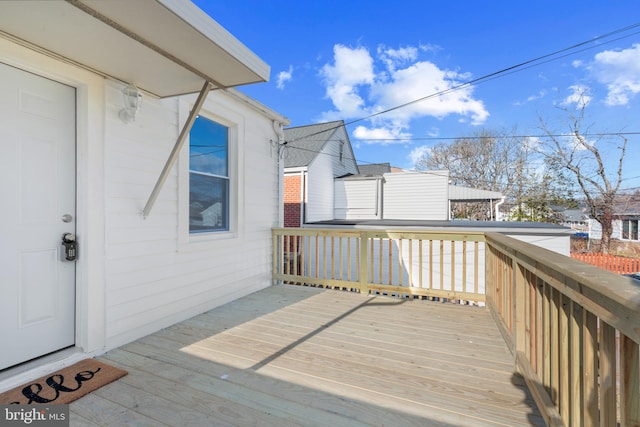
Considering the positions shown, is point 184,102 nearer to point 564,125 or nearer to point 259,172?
point 259,172

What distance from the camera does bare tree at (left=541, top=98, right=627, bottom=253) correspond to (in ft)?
47.1

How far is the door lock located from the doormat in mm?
788

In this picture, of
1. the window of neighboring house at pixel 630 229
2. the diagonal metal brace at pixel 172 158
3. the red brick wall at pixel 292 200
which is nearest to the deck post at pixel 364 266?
the diagonal metal brace at pixel 172 158

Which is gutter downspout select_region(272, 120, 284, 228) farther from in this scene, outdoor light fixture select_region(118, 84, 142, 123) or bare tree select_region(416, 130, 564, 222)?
bare tree select_region(416, 130, 564, 222)

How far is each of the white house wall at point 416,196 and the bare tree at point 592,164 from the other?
27.7 ft

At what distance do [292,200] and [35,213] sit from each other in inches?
318

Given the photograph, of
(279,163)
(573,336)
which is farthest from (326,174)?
(573,336)

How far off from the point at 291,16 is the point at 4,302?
8451 mm

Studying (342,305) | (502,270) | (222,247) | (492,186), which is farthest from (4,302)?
(492,186)

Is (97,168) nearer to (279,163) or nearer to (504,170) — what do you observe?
(279,163)

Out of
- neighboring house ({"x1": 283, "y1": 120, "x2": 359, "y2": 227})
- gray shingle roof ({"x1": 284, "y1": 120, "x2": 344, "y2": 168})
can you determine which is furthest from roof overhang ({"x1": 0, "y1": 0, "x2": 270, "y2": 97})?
gray shingle roof ({"x1": 284, "y1": 120, "x2": 344, "y2": 168})

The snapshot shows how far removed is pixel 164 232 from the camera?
296 centimetres

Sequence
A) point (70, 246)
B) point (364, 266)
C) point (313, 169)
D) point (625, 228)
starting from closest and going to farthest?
point (70, 246) < point (364, 266) < point (313, 169) < point (625, 228)

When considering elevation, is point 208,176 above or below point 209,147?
below
